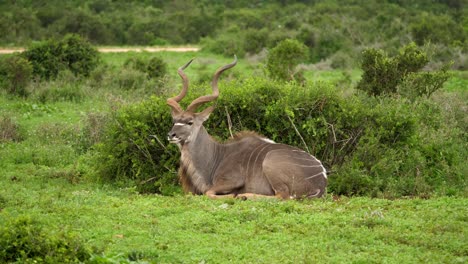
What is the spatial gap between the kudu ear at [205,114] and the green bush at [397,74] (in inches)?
165

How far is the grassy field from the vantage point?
6754 mm

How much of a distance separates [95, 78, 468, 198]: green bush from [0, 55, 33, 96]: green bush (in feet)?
21.5

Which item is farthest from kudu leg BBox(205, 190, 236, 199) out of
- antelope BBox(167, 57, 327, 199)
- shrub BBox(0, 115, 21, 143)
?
shrub BBox(0, 115, 21, 143)

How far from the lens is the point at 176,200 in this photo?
8.84 m

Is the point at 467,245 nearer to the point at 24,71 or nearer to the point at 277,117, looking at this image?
the point at 277,117

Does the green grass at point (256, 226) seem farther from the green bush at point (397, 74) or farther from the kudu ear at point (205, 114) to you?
the green bush at point (397, 74)

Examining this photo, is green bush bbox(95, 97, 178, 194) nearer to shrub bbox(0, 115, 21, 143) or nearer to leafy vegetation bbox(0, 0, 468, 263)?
leafy vegetation bbox(0, 0, 468, 263)

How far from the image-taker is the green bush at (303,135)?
402 inches

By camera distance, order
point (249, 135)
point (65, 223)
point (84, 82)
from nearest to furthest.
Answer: point (65, 223), point (249, 135), point (84, 82)

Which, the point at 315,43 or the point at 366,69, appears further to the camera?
the point at 315,43

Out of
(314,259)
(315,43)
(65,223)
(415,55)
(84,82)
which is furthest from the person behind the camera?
(315,43)

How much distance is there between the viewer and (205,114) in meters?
9.88

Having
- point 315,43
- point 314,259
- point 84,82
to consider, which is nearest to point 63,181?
point 314,259

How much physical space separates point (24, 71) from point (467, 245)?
1197 centimetres
